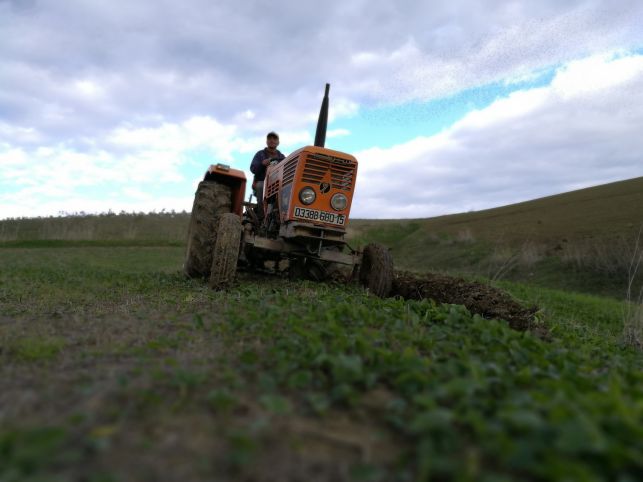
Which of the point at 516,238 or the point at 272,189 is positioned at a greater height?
the point at 516,238

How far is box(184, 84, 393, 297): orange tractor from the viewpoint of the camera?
6652 millimetres

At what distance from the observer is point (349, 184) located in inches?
285

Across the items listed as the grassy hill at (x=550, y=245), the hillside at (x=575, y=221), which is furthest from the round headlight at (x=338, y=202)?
the hillside at (x=575, y=221)

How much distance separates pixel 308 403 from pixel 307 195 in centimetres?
491

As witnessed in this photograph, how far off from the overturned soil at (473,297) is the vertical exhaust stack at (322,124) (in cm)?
279

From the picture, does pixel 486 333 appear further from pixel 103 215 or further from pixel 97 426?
pixel 103 215

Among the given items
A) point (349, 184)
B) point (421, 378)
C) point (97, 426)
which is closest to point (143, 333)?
point (97, 426)

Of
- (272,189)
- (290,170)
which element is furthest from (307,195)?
(272,189)

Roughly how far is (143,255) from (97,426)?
17077 mm

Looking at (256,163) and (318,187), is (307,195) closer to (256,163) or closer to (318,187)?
(318,187)

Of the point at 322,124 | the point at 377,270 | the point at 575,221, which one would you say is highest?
the point at 575,221

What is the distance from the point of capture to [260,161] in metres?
8.72

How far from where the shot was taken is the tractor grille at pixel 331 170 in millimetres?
6922

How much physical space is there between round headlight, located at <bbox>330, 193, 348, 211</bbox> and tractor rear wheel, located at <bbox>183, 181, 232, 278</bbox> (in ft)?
5.98
